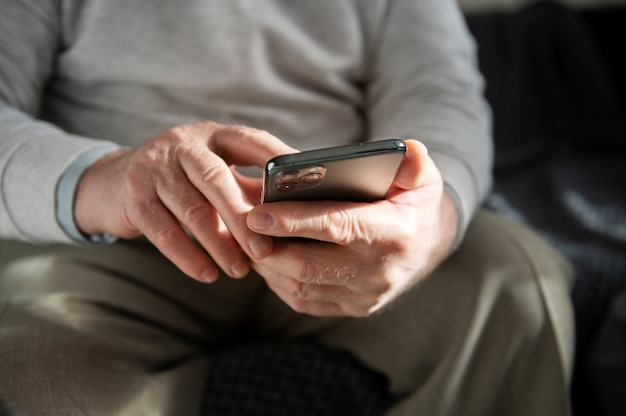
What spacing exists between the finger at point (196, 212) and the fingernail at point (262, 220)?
85mm

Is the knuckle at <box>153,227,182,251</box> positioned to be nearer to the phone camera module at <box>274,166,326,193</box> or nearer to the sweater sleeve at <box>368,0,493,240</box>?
the phone camera module at <box>274,166,326,193</box>

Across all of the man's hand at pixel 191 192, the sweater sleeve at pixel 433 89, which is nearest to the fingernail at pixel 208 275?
the man's hand at pixel 191 192

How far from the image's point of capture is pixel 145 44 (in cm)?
77

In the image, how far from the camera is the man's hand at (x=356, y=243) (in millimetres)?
474

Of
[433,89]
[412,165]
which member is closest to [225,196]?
[412,165]

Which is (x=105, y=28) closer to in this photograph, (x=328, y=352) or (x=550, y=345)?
(x=328, y=352)

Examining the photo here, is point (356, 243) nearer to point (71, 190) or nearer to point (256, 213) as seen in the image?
point (256, 213)

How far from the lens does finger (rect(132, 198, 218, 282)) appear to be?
0.54 m

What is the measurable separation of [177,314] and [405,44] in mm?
573

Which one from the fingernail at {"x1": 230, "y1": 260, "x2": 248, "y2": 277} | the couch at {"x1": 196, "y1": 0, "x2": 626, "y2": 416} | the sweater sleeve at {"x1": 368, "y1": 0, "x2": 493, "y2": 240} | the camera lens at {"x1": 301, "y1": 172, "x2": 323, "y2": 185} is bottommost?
the couch at {"x1": 196, "y1": 0, "x2": 626, "y2": 416}

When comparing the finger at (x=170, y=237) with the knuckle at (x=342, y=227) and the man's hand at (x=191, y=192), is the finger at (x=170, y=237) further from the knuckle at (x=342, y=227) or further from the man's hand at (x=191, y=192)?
the knuckle at (x=342, y=227)

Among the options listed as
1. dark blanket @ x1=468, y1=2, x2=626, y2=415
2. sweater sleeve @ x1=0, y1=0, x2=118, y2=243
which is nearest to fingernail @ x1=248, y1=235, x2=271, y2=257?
sweater sleeve @ x1=0, y1=0, x2=118, y2=243

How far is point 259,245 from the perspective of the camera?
1.63ft

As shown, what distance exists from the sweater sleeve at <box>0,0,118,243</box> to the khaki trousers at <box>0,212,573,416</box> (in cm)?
7
